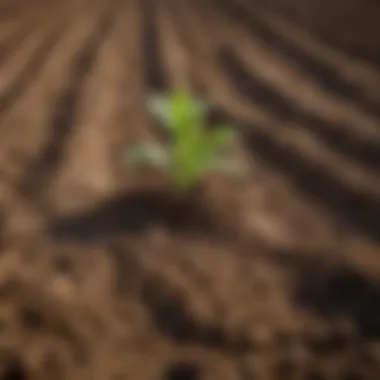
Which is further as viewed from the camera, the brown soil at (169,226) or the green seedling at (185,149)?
the green seedling at (185,149)

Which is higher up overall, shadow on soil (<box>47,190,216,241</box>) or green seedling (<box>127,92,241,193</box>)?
green seedling (<box>127,92,241,193</box>)

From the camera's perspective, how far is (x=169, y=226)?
2.59 ft

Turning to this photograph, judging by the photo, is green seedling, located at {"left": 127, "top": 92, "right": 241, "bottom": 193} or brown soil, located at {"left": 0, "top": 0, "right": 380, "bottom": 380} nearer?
brown soil, located at {"left": 0, "top": 0, "right": 380, "bottom": 380}

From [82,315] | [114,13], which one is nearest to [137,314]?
[82,315]

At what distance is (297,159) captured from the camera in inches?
35.0

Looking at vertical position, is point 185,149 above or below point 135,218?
above

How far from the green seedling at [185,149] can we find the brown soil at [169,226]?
0.8 inches

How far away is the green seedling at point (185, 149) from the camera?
2.77 ft

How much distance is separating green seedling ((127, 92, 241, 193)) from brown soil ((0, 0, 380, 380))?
20 millimetres

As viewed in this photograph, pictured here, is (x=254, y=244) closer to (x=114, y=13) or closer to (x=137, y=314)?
(x=137, y=314)

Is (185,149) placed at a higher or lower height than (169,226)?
higher

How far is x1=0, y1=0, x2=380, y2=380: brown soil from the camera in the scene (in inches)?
25.4

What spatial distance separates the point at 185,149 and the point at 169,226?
0.12m

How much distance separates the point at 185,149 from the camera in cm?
85
